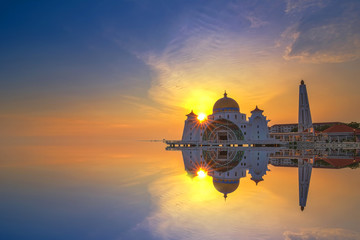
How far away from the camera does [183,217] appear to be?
6.50m

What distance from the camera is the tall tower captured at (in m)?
56.5

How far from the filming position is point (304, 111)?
186 feet

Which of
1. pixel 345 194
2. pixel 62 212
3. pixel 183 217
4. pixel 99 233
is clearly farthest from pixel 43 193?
A: pixel 345 194

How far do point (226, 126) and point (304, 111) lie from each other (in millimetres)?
18833

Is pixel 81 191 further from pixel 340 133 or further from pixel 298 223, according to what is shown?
pixel 340 133

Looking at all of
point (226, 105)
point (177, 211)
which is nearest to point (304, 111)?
point (226, 105)

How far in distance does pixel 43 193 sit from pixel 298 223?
29.6 ft

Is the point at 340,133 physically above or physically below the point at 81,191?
above

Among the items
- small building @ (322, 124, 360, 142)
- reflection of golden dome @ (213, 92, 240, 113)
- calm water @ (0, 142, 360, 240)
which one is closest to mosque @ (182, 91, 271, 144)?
reflection of golden dome @ (213, 92, 240, 113)

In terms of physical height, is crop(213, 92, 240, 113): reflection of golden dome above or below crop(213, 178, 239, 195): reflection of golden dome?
above

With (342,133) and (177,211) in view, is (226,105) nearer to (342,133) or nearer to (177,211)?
(342,133)

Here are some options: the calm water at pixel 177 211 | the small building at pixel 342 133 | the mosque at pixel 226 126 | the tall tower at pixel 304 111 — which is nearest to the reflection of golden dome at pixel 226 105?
the mosque at pixel 226 126

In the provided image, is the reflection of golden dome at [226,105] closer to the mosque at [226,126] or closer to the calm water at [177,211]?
the mosque at [226,126]

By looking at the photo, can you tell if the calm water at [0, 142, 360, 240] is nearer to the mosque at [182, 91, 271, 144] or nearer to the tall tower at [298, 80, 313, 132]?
the mosque at [182, 91, 271, 144]
